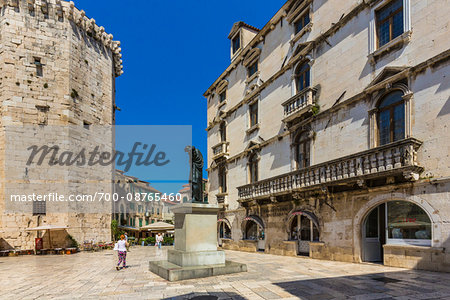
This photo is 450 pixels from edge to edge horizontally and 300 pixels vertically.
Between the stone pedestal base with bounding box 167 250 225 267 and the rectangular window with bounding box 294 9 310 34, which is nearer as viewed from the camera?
the stone pedestal base with bounding box 167 250 225 267

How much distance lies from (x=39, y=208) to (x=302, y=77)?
775 inches

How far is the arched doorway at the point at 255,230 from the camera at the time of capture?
20.0 m

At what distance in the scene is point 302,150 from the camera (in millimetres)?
17078

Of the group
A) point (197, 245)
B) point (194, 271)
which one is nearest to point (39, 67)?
point (197, 245)

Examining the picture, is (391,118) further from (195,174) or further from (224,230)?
(224,230)

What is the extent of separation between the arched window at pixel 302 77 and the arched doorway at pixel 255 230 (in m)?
8.88

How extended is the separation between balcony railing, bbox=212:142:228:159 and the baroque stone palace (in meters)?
2.75

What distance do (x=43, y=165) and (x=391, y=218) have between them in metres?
21.8

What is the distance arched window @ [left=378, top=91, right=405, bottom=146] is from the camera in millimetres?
11672

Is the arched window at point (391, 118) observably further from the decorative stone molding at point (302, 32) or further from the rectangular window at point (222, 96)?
the rectangular window at point (222, 96)

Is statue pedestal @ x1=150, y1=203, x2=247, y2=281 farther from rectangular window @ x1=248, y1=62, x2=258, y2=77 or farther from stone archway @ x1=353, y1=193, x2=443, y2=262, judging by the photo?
rectangular window @ x1=248, y1=62, x2=258, y2=77

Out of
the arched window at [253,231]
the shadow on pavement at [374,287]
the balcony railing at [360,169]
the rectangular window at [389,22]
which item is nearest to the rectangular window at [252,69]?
the balcony railing at [360,169]

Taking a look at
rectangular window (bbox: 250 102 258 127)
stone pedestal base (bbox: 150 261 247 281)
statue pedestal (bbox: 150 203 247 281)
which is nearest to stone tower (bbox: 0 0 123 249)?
rectangular window (bbox: 250 102 258 127)

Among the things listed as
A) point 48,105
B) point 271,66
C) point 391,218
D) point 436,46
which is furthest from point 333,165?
point 48,105
